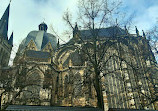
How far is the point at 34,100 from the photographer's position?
15719 millimetres

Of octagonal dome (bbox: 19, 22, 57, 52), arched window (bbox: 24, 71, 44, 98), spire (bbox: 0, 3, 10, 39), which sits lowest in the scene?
arched window (bbox: 24, 71, 44, 98)

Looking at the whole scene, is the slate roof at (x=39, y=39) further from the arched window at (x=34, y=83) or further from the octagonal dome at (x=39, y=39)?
the arched window at (x=34, y=83)

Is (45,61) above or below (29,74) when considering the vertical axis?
above

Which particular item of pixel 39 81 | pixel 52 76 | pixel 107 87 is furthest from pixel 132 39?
pixel 39 81

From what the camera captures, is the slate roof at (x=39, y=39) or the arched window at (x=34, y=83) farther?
the slate roof at (x=39, y=39)

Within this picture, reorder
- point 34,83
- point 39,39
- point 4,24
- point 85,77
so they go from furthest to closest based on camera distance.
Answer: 1. point 4,24
2. point 39,39
3. point 34,83
4. point 85,77

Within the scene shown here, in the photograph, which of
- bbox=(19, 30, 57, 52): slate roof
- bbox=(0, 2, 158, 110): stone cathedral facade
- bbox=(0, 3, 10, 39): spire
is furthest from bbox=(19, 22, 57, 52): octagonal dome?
bbox=(0, 2, 158, 110): stone cathedral facade

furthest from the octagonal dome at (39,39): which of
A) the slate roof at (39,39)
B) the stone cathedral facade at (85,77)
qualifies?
the stone cathedral facade at (85,77)

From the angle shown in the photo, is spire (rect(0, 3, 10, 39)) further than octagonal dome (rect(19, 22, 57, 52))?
Yes

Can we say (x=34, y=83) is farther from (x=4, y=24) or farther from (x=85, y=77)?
(x=4, y=24)

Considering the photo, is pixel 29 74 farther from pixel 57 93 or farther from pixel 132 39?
pixel 132 39

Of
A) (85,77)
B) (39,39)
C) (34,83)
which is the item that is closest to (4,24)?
(39,39)

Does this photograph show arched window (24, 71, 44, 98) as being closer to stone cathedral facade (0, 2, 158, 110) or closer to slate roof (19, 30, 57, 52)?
stone cathedral facade (0, 2, 158, 110)

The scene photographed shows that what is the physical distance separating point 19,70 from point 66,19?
10.9 meters
